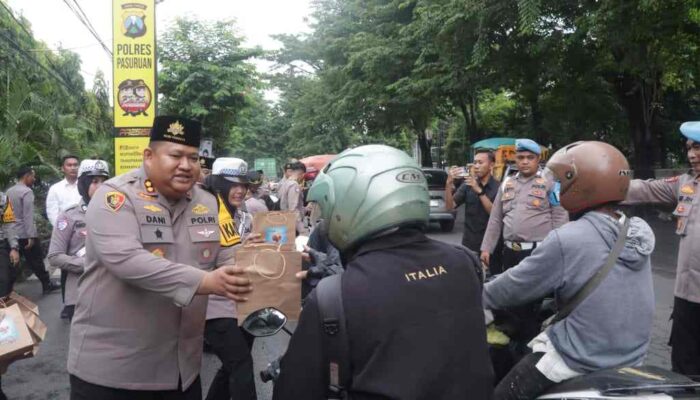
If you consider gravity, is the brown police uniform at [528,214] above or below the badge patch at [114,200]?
below

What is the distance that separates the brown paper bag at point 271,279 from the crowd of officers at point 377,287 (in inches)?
4.3

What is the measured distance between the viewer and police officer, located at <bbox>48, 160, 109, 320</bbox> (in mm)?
5227

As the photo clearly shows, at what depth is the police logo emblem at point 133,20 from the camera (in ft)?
35.8

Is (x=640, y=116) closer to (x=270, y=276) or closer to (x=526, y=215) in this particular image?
(x=526, y=215)

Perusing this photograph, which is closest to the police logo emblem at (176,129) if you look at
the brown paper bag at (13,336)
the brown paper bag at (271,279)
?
the brown paper bag at (271,279)

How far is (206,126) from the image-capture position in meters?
20.5

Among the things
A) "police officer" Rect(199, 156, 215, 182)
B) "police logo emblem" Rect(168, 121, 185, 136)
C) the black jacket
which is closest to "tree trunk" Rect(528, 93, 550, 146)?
"police officer" Rect(199, 156, 215, 182)

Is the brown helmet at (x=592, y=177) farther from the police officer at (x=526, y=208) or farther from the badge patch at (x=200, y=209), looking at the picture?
the police officer at (x=526, y=208)

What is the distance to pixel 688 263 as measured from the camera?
3.62 metres

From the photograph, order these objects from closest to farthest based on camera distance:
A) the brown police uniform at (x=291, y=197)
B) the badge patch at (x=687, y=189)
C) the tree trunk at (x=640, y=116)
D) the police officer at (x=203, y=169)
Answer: the badge patch at (x=687, y=189) < the police officer at (x=203, y=169) < the brown police uniform at (x=291, y=197) < the tree trunk at (x=640, y=116)

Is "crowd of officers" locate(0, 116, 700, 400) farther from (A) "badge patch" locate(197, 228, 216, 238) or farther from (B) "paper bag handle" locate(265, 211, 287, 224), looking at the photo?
(B) "paper bag handle" locate(265, 211, 287, 224)

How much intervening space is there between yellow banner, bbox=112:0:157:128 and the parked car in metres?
7.42

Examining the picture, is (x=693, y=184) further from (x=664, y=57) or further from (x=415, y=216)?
(x=664, y=57)

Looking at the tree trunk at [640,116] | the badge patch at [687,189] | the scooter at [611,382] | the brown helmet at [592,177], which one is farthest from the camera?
the tree trunk at [640,116]
